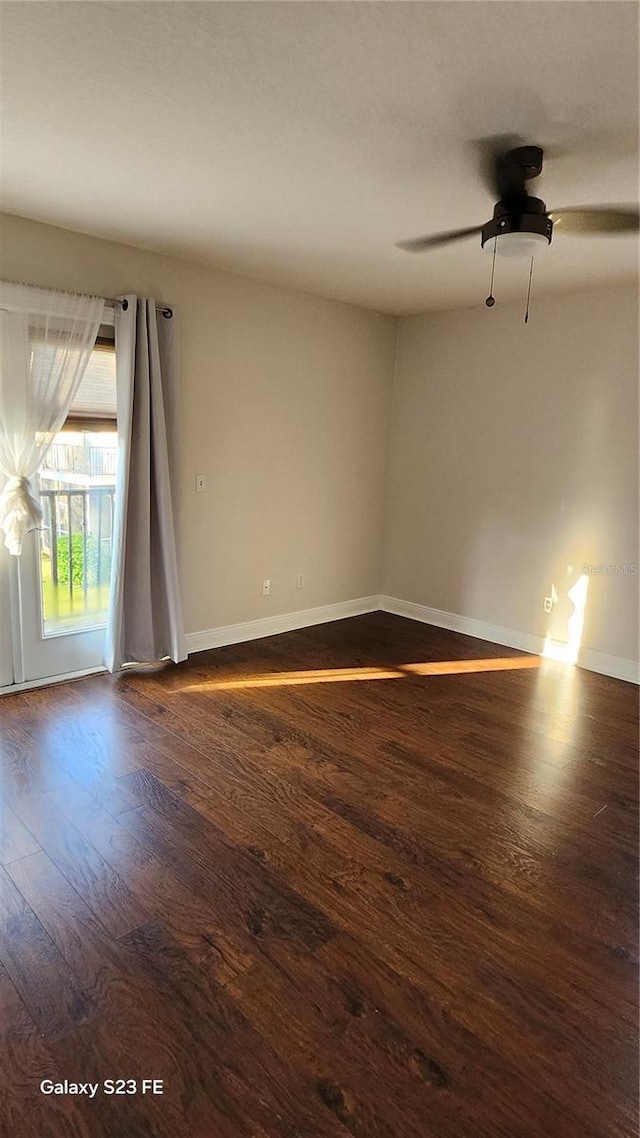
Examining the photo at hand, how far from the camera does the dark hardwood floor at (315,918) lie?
4.81 feet

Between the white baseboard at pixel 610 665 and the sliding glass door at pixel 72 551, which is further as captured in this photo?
the white baseboard at pixel 610 665

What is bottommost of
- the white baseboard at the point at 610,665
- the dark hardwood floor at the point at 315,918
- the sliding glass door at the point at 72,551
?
the dark hardwood floor at the point at 315,918

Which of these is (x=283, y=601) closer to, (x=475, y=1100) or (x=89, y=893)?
(x=89, y=893)

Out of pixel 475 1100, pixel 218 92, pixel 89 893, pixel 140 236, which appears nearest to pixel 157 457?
pixel 140 236

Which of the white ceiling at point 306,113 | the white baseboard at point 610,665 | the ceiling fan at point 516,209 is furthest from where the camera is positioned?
the white baseboard at point 610,665

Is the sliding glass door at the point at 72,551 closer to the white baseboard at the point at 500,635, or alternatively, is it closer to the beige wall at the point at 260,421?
the beige wall at the point at 260,421

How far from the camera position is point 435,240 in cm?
294

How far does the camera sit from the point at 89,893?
2.04 metres

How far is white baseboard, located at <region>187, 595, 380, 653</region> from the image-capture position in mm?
4348

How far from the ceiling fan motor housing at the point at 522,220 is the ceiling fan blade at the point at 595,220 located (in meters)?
0.48

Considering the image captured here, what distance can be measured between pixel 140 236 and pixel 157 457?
1165 mm

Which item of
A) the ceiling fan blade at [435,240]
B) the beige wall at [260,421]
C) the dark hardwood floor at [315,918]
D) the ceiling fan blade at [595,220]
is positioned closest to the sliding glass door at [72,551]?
the dark hardwood floor at [315,918]

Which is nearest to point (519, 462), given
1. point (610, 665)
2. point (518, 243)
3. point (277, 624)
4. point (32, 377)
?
point (610, 665)

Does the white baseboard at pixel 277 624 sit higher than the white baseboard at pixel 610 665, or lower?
higher
